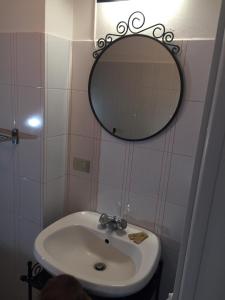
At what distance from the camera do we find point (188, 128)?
1166 millimetres

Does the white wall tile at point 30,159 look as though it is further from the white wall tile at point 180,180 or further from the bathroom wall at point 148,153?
the white wall tile at point 180,180

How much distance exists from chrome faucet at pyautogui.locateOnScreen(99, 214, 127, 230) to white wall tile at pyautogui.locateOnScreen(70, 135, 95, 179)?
27 centimetres

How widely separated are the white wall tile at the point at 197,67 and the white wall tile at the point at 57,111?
693mm

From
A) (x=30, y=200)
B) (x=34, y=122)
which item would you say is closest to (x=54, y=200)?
(x=30, y=200)

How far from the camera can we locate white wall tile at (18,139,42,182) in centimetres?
140

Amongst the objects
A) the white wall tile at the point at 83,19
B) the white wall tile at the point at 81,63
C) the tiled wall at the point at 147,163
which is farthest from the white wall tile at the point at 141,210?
the white wall tile at the point at 83,19

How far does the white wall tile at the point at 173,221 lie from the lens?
4.12 feet

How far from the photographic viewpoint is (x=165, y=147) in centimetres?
123

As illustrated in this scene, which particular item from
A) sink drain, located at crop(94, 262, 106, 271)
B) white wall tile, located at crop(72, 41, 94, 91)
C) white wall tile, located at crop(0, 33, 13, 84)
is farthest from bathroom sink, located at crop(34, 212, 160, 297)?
white wall tile, located at crop(0, 33, 13, 84)

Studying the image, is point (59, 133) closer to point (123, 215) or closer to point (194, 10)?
point (123, 215)

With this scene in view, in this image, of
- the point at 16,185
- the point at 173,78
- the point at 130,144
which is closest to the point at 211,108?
the point at 173,78

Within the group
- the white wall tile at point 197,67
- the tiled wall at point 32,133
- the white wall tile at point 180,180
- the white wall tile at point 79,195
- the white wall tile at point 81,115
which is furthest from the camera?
the white wall tile at point 79,195

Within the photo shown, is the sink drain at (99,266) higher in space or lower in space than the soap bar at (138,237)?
lower

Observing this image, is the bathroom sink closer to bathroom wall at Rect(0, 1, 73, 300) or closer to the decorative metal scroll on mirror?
bathroom wall at Rect(0, 1, 73, 300)
